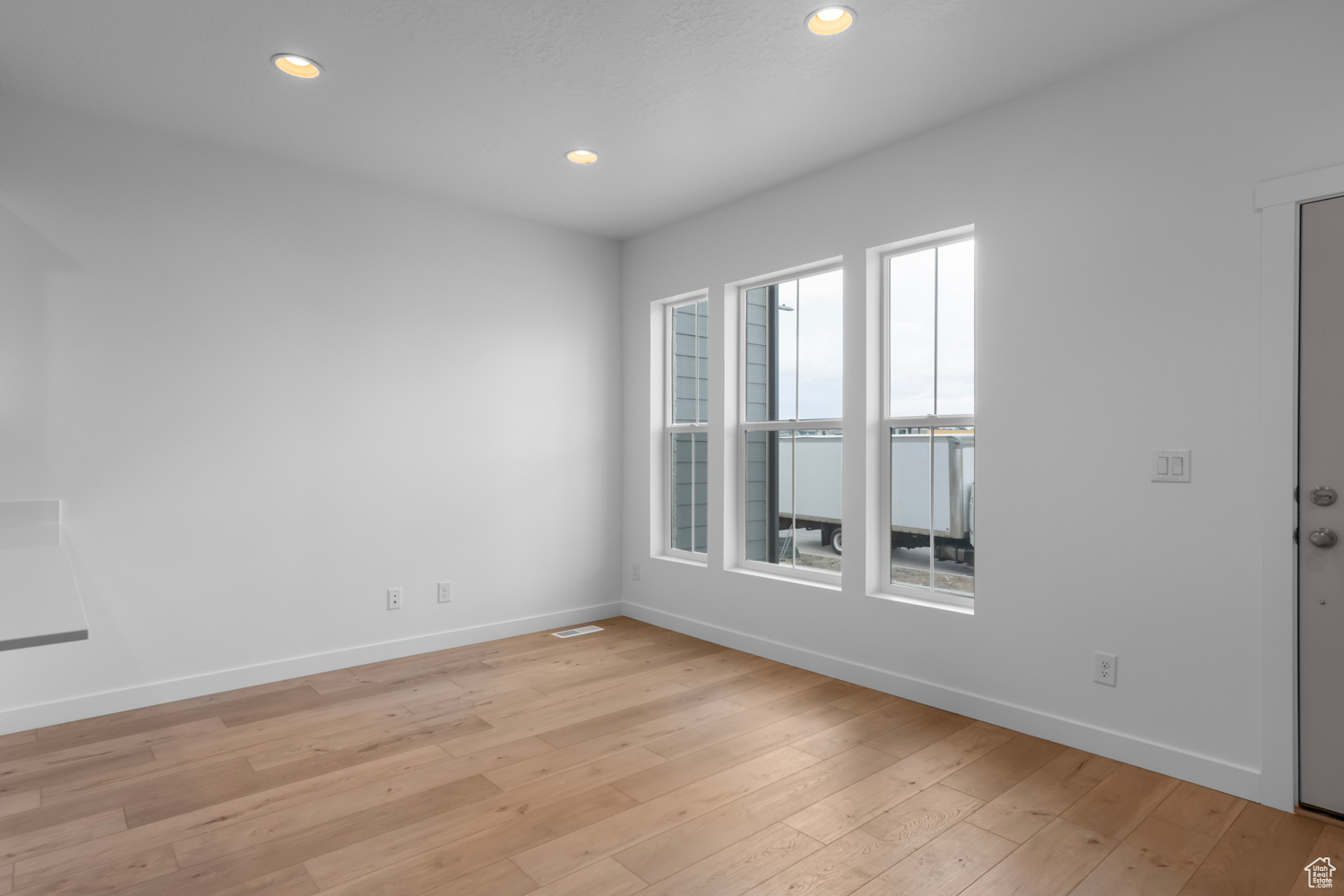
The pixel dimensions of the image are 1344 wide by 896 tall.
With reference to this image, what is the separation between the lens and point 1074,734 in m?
2.79

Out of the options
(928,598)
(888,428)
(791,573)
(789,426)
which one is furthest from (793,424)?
(928,598)

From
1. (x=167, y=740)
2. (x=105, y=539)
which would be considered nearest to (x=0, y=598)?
(x=167, y=740)

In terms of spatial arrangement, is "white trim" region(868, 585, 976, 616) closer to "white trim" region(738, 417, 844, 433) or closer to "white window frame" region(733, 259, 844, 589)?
"white window frame" region(733, 259, 844, 589)

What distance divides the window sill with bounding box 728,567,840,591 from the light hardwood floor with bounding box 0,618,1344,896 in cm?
57

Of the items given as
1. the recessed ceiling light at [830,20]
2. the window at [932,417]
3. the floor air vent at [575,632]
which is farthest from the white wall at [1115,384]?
the floor air vent at [575,632]

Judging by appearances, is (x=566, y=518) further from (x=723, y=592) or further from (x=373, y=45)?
(x=373, y=45)

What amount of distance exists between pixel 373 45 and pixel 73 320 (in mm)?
1832

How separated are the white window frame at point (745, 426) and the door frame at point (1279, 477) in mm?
1944

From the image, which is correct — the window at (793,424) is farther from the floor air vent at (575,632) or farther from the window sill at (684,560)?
the floor air vent at (575,632)

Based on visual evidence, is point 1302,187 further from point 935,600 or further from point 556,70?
point 556,70

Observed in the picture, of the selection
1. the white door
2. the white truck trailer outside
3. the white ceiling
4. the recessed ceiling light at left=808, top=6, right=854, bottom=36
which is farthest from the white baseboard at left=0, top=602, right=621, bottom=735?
the white door

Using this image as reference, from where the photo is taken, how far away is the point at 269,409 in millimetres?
3639

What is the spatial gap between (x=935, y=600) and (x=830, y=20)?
2.45 m

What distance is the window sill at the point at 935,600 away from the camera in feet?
10.6
